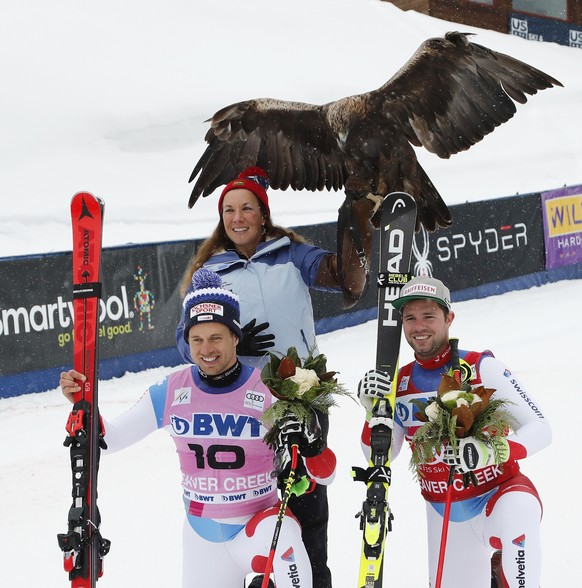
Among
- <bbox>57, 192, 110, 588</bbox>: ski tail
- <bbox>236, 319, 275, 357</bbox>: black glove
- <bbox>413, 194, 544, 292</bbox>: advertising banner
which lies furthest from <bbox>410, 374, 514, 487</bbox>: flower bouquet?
<bbox>413, 194, 544, 292</bbox>: advertising banner

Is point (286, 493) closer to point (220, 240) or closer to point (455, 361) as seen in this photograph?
point (455, 361)

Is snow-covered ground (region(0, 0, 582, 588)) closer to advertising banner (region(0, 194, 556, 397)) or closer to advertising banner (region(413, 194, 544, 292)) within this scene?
advertising banner (region(0, 194, 556, 397))

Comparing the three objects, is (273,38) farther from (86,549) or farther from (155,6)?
(86,549)

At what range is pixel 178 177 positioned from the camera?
1839 cm

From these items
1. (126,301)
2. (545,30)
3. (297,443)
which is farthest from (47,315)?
(545,30)

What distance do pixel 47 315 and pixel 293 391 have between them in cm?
600

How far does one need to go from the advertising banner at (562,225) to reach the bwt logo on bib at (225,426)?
10.3m

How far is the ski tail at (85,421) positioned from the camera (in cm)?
286

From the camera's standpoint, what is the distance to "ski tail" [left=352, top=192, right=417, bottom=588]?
110 inches

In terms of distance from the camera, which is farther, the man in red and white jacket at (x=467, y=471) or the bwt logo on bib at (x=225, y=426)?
the bwt logo on bib at (x=225, y=426)

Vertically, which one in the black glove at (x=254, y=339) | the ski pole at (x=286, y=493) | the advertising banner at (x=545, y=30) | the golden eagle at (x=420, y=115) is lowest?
the ski pole at (x=286, y=493)

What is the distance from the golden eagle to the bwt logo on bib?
3.31 feet

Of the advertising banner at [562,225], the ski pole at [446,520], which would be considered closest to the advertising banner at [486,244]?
the advertising banner at [562,225]

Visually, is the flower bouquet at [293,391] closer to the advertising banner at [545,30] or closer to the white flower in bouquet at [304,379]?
the white flower in bouquet at [304,379]
